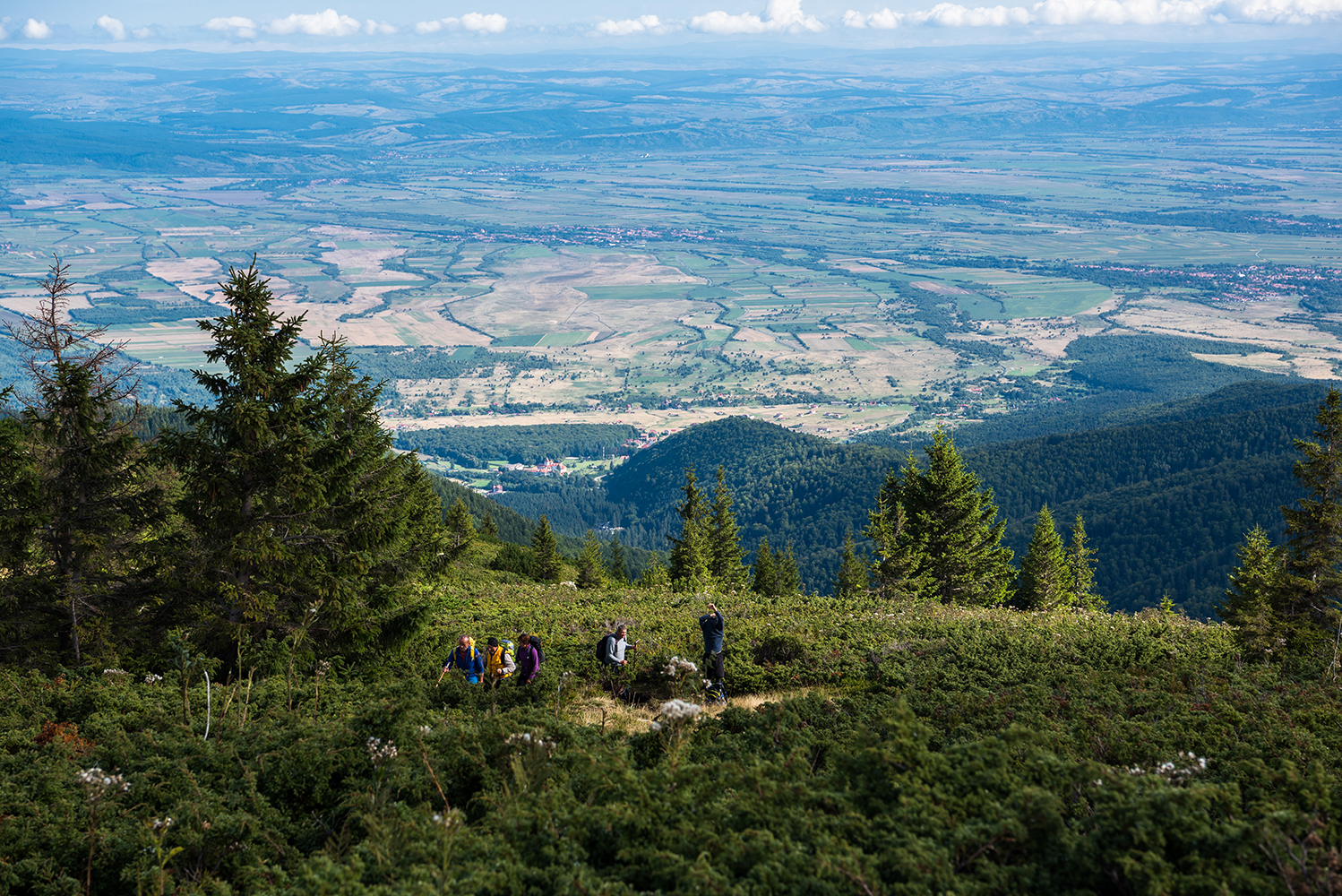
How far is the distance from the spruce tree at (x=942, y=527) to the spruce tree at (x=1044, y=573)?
1042 centimetres

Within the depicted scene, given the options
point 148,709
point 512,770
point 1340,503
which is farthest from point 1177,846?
point 1340,503

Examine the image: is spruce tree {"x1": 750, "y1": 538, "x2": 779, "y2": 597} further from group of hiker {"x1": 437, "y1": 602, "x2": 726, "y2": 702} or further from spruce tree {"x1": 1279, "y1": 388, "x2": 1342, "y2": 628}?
group of hiker {"x1": 437, "y1": 602, "x2": 726, "y2": 702}

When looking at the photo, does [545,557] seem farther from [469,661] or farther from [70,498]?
[469,661]

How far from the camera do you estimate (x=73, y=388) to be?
703 inches

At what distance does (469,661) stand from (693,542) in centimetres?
3959

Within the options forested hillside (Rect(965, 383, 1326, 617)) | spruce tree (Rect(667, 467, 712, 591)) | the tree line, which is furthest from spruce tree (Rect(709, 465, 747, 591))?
forested hillside (Rect(965, 383, 1326, 617))

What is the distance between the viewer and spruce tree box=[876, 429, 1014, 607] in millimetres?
43281

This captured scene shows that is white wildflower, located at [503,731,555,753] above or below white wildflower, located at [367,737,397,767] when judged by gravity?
above

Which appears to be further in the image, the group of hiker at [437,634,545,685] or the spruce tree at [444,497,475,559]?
the spruce tree at [444,497,475,559]

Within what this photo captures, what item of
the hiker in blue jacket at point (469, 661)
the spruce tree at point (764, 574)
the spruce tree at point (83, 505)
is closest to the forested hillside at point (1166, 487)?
the spruce tree at point (764, 574)

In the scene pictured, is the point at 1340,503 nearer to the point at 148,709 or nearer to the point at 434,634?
the point at 434,634

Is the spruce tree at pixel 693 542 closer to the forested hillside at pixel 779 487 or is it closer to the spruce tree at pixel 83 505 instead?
the spruce tree at pixel 83 505

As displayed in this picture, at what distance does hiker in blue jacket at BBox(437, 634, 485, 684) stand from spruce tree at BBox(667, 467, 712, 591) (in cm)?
3318

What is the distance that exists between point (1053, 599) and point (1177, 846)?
1978 inches
